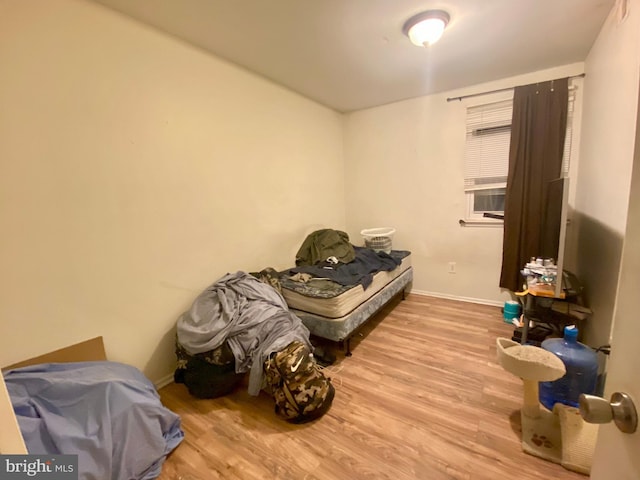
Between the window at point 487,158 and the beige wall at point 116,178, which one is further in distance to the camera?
the window at point 487,158

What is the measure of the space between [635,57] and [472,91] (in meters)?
1.73

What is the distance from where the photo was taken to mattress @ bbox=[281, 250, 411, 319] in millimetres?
2244

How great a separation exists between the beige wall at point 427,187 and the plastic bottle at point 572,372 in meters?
1.59

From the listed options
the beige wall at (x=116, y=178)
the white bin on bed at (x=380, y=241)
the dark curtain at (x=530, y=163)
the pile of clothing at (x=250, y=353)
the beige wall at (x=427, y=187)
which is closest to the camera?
the beige wall at (x=116, y=178)

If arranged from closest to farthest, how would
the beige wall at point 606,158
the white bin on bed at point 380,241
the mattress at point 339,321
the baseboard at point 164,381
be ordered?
the beige wall at point 606,158
the baseboard at point 164,381
the mattress at point 339,321
the white bin on bed at point 380,241

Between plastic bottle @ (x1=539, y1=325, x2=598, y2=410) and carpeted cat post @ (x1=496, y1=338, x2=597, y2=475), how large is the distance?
236 millimetres

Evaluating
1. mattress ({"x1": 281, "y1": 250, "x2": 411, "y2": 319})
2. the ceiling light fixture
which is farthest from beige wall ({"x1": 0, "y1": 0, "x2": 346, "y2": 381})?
the ceiling light fixture

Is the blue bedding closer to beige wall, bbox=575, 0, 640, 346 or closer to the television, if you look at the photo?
the television

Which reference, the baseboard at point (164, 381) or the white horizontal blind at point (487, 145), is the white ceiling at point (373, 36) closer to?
the white horizontal blind at point (487, 145)

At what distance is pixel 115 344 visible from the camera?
1.86 m

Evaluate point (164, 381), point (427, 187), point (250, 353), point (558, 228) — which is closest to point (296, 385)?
point (250, 353)

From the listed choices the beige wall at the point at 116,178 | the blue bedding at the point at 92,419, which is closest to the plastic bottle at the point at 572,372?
the blue bedding at the point at 92,419

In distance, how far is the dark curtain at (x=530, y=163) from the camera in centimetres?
270

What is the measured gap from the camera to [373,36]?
210 cm
